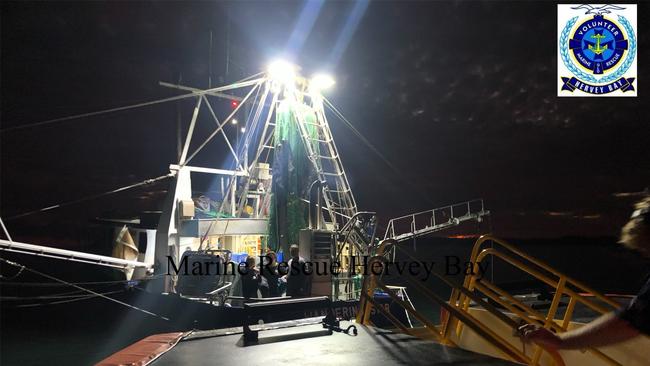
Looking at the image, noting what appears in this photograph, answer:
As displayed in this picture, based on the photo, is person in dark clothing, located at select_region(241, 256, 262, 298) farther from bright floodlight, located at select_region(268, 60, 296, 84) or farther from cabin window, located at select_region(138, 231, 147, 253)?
cabin window, located at select_region(138, 231, 147, 253)

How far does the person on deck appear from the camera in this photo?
257 cm

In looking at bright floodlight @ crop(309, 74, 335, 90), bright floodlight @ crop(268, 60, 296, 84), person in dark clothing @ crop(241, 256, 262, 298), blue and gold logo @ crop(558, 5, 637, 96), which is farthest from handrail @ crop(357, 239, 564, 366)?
bright floodlight @ crop(309, 74, 335, 90)

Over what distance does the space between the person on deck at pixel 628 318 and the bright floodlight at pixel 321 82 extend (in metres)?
16.9

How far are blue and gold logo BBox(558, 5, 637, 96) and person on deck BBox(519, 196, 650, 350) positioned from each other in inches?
434

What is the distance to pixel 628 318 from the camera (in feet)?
8.55

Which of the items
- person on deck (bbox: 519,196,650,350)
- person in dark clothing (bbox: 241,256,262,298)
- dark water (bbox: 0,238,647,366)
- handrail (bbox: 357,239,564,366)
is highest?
person on deck (bbox: 519,196,650,350)

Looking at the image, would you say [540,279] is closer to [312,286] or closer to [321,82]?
[312,286]

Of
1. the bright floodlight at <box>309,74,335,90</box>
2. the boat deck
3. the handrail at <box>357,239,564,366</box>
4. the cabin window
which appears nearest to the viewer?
the handrail at <box>357,239,564,366</box>

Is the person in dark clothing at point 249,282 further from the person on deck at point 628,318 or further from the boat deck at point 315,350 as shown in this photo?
the person on deck at point 628,318

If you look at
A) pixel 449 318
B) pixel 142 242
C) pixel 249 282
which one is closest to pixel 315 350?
pixel 449 318

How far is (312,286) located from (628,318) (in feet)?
34.5

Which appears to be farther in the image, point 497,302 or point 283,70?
point 283,70

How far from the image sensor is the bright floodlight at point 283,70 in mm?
18172

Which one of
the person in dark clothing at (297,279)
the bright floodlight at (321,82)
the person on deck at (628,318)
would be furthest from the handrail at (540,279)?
the bright floodlight at (321,82)
